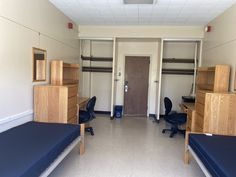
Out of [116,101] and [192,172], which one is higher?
[116,101]

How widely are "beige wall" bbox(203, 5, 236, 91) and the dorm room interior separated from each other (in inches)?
0.9

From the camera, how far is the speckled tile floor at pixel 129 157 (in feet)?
9.34

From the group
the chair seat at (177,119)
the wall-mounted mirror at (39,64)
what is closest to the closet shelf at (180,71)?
the chair seat at (177,119)

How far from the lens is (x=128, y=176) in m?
2.74

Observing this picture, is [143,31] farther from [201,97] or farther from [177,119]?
[201,97]

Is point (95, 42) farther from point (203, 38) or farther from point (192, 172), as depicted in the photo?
point (192, 172)

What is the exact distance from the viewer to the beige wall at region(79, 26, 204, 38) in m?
5.67

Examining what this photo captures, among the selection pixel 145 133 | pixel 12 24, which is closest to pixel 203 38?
pixel 145 133

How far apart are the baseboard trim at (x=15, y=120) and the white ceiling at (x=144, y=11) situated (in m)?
2.40

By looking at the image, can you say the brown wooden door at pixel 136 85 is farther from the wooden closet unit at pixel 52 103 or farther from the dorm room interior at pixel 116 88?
the wooden closet unit at pixel 52 103

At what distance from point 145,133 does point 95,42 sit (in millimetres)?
3720

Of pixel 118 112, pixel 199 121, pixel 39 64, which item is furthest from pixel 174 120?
pixel 39 64

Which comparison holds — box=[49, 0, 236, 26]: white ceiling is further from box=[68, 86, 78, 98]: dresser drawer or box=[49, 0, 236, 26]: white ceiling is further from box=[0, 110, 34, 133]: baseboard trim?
box=[0, 110, 34, 133]: baseboard trim

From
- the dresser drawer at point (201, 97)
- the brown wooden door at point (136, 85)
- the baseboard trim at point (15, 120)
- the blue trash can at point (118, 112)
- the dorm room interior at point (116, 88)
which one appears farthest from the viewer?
the brown wooden door at point (136, 85)
